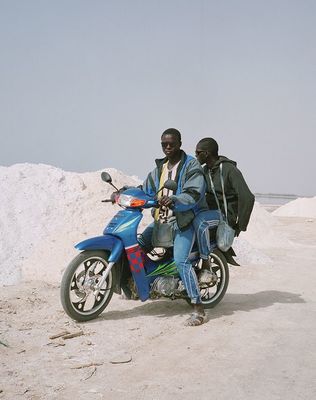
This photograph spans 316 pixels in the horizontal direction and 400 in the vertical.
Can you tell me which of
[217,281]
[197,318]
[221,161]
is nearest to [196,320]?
[197,318]

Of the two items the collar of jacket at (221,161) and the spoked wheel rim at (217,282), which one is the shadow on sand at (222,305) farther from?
the collar of jacket at (221,161)

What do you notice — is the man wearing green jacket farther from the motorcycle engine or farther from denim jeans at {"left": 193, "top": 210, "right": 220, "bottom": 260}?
the motorcycle engine

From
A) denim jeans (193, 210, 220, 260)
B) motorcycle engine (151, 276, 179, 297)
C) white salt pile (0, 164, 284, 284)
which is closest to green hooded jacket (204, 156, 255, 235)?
denim jeans (193, 210, 220, 260)

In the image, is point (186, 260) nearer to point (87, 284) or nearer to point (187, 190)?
point (187, 190)

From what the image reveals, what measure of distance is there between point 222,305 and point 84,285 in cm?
202

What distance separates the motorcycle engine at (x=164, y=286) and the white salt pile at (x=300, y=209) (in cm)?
2616

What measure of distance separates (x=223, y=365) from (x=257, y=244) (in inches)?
402

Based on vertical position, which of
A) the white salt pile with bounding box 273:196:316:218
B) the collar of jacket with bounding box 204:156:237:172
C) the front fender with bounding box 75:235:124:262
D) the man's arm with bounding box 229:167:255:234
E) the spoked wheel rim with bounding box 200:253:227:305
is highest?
the collar of jacket with bounding box 204:156:237:172

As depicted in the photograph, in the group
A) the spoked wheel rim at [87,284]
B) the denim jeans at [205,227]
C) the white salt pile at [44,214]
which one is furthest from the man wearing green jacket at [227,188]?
the white salt pile at [44,214]

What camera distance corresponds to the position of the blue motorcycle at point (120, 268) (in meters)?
5.11

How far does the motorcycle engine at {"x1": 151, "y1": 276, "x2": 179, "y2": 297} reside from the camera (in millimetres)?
5387

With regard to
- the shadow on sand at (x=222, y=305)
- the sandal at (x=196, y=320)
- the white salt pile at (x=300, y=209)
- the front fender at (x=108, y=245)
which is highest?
the front fender at (x=108, y=245)

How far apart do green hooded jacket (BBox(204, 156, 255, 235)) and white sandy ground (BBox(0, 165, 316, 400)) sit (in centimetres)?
113

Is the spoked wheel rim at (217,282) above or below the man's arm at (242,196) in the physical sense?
below
